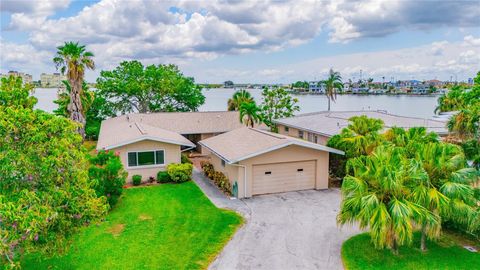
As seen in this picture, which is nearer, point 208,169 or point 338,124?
point 208,169

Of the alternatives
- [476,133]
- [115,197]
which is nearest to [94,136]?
[115,197]

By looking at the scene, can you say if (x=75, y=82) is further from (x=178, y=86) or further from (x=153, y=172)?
(x=178, y=86)

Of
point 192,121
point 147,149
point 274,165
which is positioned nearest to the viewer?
point 274,165

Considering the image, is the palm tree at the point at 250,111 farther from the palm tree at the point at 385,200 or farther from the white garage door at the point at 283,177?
the palm tree at the point at 385,200

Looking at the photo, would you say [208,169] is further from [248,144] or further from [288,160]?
[288,160]

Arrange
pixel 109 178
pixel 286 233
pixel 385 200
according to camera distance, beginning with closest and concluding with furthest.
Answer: pixel 385 200
pixel 286 233
pixel 109 178

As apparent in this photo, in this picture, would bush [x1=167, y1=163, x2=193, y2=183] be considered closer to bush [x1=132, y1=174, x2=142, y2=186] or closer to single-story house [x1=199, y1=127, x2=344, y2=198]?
bush [x1=132, y1=174, x2=142, y2=186]

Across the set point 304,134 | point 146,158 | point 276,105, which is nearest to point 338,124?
point 304,134
